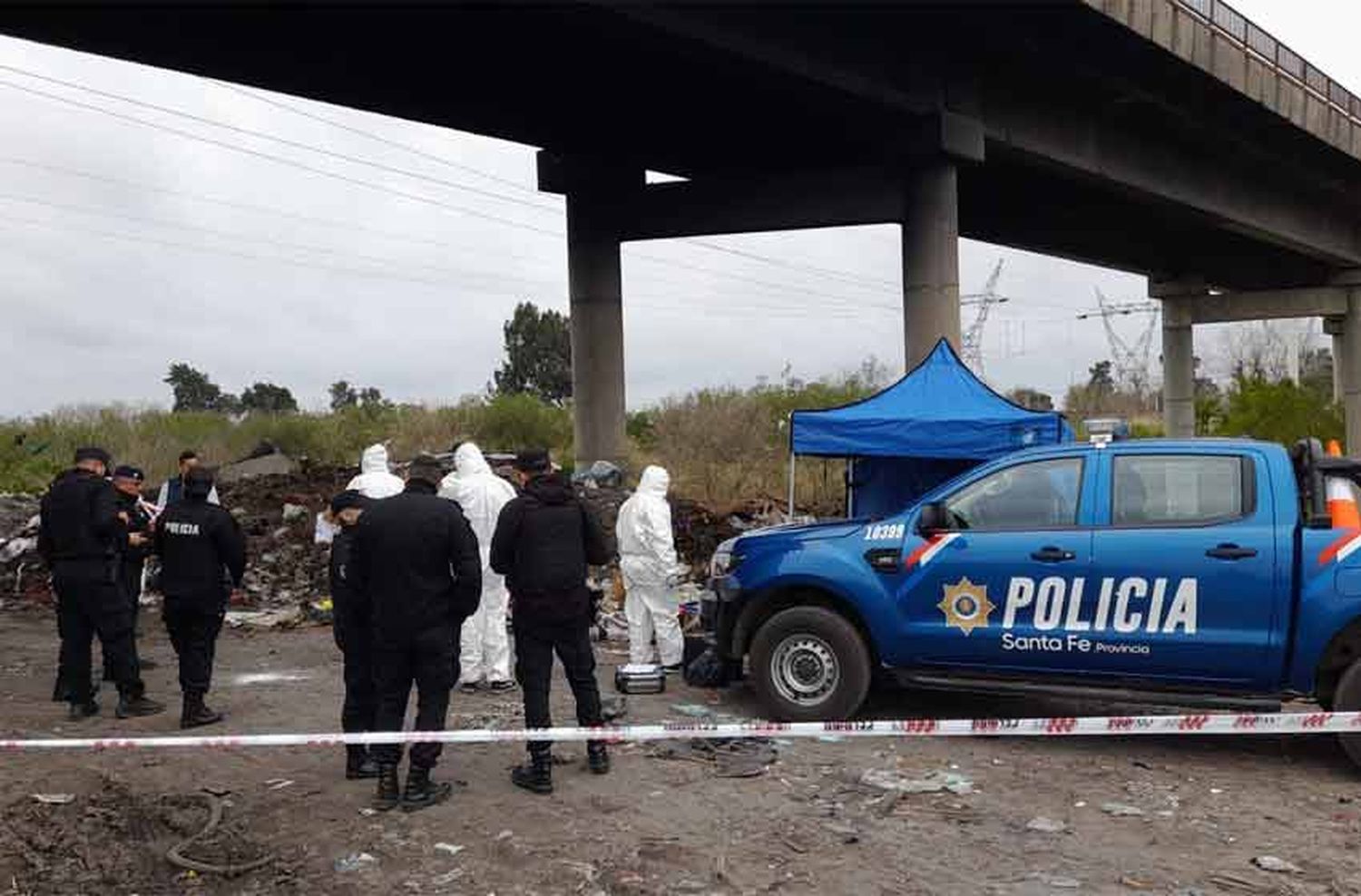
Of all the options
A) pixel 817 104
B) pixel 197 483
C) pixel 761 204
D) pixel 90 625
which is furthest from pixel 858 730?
pixel 761 204

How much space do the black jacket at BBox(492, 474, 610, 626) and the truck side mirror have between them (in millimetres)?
1967

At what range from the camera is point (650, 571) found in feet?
30.6

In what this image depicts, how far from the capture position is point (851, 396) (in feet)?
102

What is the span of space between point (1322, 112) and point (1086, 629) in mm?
21497

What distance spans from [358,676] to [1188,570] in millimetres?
4515

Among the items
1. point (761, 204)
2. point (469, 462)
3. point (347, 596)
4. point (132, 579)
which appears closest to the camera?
point (347, 596)

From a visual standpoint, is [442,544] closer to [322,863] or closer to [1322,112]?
[322,863]

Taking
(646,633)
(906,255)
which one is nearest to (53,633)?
(646,633)

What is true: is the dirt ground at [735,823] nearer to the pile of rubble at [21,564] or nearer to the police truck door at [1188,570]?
the police truck door at [1188,570]

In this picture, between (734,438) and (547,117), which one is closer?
(547,117)

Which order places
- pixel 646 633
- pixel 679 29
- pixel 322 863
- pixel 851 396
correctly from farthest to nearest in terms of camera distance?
pixel 851 396, pixel 679 29, pixel 646 633, pixel 322 863

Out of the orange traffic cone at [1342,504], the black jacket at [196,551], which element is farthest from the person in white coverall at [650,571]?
the orange traffic cone at [1342,504]

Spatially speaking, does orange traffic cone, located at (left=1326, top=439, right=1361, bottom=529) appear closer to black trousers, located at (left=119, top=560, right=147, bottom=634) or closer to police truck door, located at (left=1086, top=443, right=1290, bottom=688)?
police truck door, located at (left=1086, top=443, right=1290, bottom=688)

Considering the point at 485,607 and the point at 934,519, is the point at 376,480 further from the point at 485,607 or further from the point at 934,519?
the point at 934,519
